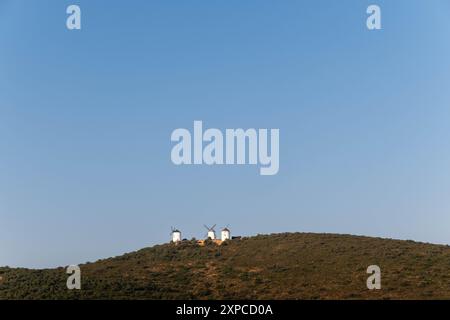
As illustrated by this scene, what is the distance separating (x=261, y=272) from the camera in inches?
2879

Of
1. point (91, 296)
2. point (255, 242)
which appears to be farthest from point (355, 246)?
point (91, 296)

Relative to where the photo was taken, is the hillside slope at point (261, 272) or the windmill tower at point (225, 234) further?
the windmill tower at point (225, 234)

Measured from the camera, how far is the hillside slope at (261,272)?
192 feet

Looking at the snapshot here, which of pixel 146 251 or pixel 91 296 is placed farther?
pixel 146 251

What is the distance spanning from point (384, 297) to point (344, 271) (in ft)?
44.2

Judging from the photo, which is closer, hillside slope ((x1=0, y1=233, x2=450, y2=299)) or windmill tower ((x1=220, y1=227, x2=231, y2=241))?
hillside slope ((x1=0, y1=233, x2=450, y2=299))

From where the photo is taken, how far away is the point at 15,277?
67.4m

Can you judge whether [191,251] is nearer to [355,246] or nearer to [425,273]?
[355,246]

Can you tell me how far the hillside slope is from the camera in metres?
58.6
